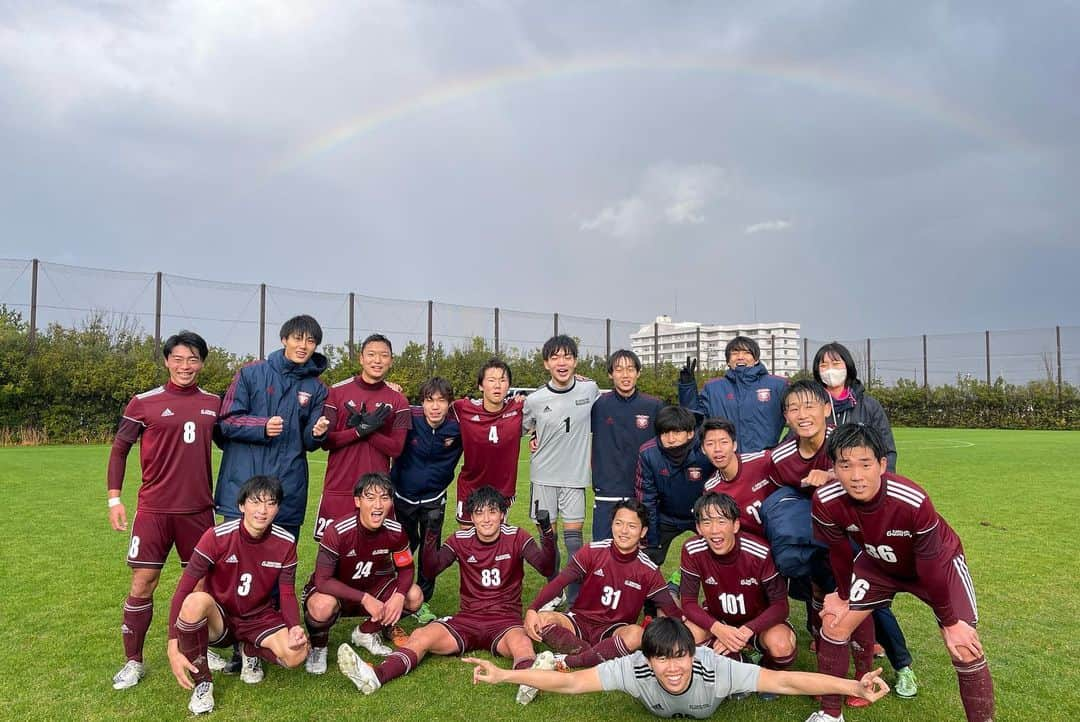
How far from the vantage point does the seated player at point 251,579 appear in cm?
379

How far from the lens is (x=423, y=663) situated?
411 centimetres

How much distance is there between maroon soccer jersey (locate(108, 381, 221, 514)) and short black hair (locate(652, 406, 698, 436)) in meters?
3.02

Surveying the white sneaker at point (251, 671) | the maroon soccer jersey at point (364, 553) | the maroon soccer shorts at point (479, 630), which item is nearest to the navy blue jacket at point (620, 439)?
the maroon soccer shorts at point (479, 630)

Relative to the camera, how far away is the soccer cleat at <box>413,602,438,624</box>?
502 cm

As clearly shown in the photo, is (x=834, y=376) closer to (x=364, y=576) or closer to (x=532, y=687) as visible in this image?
(x=532, y=687)

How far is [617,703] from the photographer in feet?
12.0

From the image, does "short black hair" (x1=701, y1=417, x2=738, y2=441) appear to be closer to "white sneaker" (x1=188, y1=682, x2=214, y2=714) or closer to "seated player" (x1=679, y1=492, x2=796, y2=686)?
"seated player" (x1=679, y1=492, x2=796, y2=686)

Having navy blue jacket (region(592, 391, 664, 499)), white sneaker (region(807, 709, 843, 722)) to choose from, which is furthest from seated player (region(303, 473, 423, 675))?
white sneaker (region(807, 709, 843, 722))

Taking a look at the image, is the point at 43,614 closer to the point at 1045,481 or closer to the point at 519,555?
the point at 519,555

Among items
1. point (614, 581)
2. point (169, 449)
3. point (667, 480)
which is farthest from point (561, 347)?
point (169, 449)

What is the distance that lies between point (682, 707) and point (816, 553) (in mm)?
1229

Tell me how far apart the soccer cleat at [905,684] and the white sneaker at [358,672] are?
2.85 metres

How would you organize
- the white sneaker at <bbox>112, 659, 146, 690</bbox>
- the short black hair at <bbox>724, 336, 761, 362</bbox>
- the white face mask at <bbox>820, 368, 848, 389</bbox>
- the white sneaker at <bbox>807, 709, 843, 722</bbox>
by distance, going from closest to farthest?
the white sneaker at <bbox>807, 709, 843, 722</bbox> < the white sneaker at <bbox>112, 659, 146, 690</bbox> < the white face mask at <bbox>820, 368, 848, 389</bbox> < the short black hair at <bbox>724, 336, 761, 362</bbox>

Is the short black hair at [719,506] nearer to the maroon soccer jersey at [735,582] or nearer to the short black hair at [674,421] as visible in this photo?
the maroon soccer jersey at [735,582]
